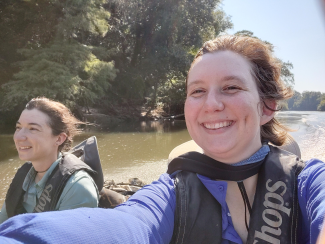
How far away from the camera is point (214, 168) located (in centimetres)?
119

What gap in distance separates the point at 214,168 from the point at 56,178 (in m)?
1.34

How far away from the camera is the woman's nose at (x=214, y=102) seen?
1170 mm

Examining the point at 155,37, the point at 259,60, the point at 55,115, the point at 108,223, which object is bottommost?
the point at 108,223

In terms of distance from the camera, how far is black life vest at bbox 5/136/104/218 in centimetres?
189

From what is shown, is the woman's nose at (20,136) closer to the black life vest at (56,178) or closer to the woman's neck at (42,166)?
the woman's neck at (42,166)

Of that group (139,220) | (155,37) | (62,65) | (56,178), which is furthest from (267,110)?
(155,37)

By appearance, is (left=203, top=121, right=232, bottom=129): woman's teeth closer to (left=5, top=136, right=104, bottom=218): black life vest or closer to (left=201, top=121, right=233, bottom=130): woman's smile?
(left=201, top=121, right=233, bottom=130): woman's smile

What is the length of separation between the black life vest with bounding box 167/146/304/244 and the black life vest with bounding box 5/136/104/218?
3.76ft

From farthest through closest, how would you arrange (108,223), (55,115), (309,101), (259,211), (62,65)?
(309,101)
(62,65)
(55,115)
(259,211)
(108,223)

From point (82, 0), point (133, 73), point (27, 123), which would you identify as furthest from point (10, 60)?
point (27, 123)

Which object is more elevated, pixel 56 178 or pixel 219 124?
pixel 219 124

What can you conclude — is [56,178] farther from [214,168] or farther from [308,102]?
[308,102]

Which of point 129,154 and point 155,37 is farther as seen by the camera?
point 155,37

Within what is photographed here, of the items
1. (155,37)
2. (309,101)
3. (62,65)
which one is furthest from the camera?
(309,101)
